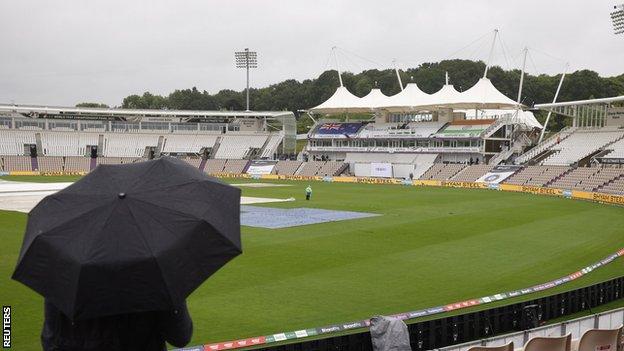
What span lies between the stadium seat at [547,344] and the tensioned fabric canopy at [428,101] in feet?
214

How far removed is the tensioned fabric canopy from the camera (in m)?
71.1

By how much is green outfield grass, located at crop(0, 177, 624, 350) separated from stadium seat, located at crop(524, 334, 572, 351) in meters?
6.41

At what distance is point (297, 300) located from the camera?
50.5 feet

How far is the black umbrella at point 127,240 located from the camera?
425 cm

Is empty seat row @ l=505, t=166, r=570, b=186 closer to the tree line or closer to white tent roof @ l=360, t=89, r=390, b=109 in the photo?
white tent roof @ l=360, t=89, r=390, b=109

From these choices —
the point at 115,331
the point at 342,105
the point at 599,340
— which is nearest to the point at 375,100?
the point at 342,105

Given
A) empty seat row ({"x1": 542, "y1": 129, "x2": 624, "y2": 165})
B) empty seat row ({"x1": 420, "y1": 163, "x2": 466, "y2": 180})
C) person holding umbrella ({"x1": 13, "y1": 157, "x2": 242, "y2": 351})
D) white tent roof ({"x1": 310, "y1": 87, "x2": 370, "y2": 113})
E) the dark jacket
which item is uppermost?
white tent roof ({"x1": 310, "y1": 87, "x2": 370, "y2": 113})

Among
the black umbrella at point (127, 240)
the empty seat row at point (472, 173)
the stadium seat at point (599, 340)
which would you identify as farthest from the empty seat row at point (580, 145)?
the black umbrella at point (127, 240)

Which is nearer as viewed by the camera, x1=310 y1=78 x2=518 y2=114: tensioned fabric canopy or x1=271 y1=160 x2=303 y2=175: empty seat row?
x1=310 y1=78 x2=518 y2=114: tensioned fabric canopy

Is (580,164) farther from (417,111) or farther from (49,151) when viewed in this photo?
(49,151)

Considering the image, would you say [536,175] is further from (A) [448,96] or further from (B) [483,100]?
(A) [448,96]

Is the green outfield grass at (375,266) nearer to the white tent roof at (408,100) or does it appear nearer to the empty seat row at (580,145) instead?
the empty seat row at (580,145)

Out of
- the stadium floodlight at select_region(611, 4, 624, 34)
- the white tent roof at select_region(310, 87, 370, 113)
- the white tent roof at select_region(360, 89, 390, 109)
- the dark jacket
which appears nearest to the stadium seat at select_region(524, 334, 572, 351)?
the dark jacket

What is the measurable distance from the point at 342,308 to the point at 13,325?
7195 mm
